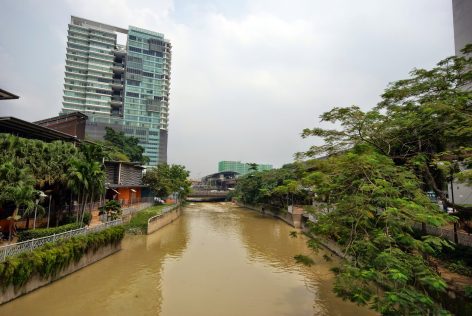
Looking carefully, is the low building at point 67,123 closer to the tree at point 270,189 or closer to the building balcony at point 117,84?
the tree at point 270,189

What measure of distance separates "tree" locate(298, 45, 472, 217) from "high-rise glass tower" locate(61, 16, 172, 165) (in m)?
107

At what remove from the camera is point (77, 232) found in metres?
18.4

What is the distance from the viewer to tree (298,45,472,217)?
40.3 ft

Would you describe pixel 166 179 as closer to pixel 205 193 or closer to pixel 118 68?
pixel 205 193

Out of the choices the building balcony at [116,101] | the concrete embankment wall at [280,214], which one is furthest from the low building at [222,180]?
the building balcony at [116,101]

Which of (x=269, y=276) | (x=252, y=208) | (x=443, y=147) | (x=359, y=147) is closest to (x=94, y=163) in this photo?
(x=269, y=276)

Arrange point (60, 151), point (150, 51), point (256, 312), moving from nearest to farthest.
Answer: point (256, 312) < point (60, 151) < point (150, 51)

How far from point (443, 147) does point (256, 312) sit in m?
12.6

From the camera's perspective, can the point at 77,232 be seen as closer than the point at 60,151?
Yes

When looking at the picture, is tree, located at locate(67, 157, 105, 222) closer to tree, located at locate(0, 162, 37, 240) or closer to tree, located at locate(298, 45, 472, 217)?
tree, located at locate(0, 162, 37, 240)

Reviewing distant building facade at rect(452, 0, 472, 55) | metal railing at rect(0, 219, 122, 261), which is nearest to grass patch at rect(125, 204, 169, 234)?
metal railing at rect(0, 219, 122, 261)

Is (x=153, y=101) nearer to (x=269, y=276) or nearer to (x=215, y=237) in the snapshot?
(x=215, y=237)

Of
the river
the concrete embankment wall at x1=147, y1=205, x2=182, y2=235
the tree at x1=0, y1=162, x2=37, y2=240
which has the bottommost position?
the river

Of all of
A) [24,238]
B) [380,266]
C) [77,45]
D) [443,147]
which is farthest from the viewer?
[77,45]
